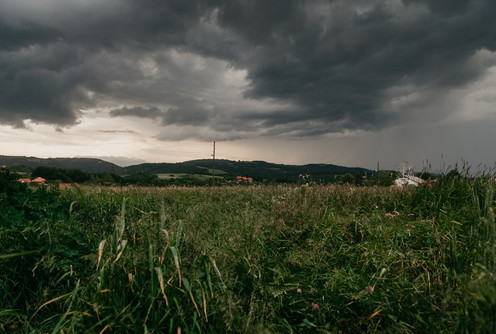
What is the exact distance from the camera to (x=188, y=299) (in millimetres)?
2668

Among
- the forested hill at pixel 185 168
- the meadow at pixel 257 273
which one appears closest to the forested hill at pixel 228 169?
the forested hill at pixel 185 168

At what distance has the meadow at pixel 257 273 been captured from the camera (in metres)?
2.55

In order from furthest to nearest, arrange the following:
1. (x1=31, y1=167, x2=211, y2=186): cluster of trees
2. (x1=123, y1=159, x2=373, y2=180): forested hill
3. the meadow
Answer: (x1=123, y1=159, x2=373, y2=180): forested hill, (x1=31, y1=167, x2=211, y2=186): cluster of trees, the meadow

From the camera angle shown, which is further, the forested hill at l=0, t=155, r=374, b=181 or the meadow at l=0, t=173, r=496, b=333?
the forested hill at l=0, t=155, r=374, b=181

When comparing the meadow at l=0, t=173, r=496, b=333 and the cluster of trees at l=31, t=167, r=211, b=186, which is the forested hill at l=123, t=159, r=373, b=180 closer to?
the cluster of trees at l=31, t=167, r=211, b=186

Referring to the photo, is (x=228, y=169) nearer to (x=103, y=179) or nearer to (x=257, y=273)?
(x=103, y=179)

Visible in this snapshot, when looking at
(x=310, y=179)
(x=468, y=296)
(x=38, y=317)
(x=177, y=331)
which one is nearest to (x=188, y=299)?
(x=177, y=331)

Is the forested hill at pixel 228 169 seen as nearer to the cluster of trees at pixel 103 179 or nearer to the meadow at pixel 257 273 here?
the cluster of trees at pixel 103 179

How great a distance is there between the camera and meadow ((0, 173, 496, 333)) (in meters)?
2.55

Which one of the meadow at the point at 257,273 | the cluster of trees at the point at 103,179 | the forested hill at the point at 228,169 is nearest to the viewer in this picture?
the meadow at the point at 257,273

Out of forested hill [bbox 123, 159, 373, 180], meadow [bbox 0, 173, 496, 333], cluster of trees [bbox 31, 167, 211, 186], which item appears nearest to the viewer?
meadow [bbox 0, 173, 496, 333]

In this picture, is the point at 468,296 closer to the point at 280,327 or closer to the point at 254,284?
the point at 280,327

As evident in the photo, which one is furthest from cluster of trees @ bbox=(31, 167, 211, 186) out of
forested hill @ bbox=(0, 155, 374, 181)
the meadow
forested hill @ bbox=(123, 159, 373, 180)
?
forested hill @ bbox=(123, 159, 373, 180)

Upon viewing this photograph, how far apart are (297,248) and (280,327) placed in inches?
63.2
